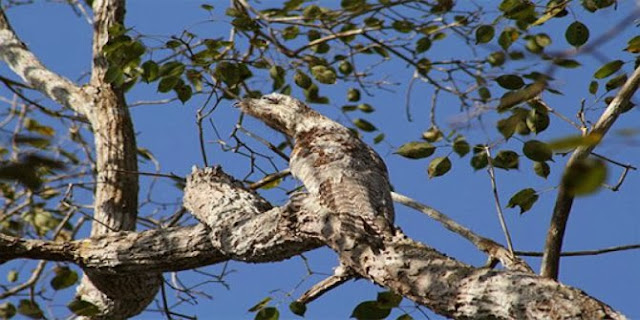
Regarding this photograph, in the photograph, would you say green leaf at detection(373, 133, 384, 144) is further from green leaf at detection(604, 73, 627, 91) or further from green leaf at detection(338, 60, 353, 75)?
green leaf at detection(604, 73, 627, 91)

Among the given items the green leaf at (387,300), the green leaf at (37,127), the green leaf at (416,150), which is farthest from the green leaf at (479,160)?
the green leaf at (37,127)

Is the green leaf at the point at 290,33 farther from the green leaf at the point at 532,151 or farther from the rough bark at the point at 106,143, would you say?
the green leaf at the point at 532,151

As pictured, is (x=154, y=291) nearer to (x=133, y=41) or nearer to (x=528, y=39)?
(x=133, y=41)

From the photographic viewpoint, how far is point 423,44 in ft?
9.14

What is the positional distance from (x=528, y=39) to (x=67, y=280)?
1.59m

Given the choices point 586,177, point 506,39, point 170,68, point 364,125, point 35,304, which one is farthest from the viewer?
point 364,125

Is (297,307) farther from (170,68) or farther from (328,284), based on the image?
(170,68)

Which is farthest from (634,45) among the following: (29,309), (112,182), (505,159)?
(29,309)

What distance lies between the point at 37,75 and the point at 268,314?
1398 mm

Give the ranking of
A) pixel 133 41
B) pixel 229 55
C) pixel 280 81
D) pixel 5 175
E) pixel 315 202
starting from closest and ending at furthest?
1. pixel 5 175
2. pixel 315 202
3. pixel 133 41
4. pixel 280 81
5. pixel 229 55

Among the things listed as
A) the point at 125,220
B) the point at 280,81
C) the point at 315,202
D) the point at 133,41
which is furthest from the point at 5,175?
the point at 280,81

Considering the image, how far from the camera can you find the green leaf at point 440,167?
182 centimetres

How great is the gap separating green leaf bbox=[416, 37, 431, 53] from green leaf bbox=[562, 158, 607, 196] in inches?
94.8

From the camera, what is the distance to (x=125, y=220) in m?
2.40
